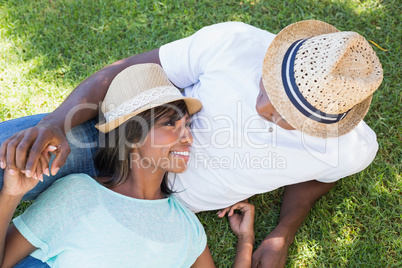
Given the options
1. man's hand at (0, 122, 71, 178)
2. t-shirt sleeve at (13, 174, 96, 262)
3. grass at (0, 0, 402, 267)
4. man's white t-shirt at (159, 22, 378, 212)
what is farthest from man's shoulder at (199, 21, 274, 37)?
t-shirt sleeve at (13, 174, 96, 262)

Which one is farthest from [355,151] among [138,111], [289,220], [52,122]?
[52,122]

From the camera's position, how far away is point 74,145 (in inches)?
112

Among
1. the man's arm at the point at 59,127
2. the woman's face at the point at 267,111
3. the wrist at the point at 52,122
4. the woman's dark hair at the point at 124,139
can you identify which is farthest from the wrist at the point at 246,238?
the wrist at the point at 52,122

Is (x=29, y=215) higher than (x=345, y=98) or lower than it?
lower

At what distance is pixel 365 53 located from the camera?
230 cm

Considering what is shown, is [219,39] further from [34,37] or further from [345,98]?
[34,37]

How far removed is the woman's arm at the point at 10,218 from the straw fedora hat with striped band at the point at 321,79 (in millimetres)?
1553

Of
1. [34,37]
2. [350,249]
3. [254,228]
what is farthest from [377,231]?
[34,37]

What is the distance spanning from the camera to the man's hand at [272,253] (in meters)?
3.18

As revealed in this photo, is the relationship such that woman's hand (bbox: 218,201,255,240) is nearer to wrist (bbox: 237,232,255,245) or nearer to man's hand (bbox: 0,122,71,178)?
wrist (bbox: 237,232,255,245)

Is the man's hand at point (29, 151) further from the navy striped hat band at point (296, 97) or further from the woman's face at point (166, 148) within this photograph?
the navy striped hat band at point (296, 97)

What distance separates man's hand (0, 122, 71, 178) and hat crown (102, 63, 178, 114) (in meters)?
0.46

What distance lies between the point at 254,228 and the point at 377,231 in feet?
3.35

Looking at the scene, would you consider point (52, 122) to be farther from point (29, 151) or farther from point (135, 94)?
point (135, 94)
